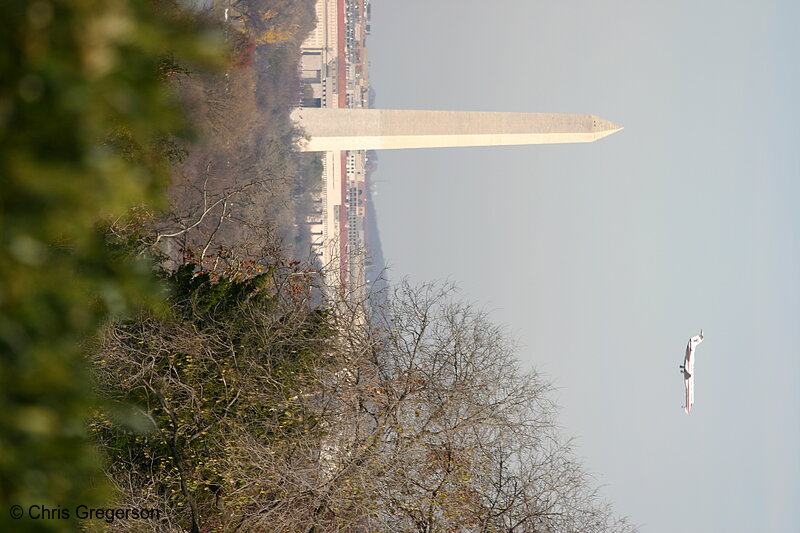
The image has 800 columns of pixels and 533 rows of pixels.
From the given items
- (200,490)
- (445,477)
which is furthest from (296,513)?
(445,477)

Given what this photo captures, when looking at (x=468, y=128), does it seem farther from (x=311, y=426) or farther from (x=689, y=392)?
(x=311, y=426)

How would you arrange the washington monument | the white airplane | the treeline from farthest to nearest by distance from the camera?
1. the washington monument
2. the white airplane
3. the treeline

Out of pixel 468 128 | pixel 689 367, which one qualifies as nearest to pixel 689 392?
pixel 689 367

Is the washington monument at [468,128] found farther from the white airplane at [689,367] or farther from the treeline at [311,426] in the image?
the treeline at [311,426]

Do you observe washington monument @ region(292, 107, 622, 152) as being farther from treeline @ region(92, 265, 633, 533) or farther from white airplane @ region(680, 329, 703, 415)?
treeline @ region(92, 265, 633, 533)

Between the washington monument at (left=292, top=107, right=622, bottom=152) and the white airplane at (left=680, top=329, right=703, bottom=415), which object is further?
the washington monument at (left=292, top=107, right=622, bottom=152)

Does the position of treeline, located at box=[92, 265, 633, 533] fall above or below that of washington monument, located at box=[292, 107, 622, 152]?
below

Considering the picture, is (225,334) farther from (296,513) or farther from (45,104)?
(45,104)

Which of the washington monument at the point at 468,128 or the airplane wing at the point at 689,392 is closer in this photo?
the airplane wing at the point at 689,392

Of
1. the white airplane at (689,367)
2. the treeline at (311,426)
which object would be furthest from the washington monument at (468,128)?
the treeline at (311,426)

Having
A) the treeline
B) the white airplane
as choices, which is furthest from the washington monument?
the treeline

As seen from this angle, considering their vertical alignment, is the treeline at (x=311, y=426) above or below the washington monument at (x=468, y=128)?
below
